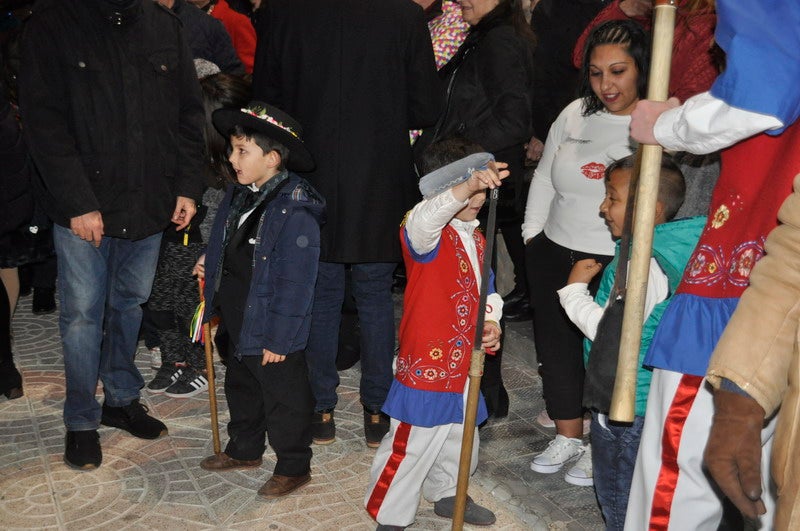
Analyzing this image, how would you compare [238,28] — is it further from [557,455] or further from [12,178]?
[557,455]

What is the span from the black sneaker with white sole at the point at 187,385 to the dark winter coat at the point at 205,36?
2.05 m

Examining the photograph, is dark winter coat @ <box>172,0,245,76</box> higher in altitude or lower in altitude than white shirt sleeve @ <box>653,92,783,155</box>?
higher

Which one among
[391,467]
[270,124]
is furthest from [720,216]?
[270,124]

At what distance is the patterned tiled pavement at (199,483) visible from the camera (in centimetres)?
377

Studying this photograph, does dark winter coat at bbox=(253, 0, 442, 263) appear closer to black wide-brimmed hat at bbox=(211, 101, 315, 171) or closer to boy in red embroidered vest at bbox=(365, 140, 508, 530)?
black wide-brimmed hat at bbox=(211, 101, 315, 171)

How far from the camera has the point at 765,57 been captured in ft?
6.86

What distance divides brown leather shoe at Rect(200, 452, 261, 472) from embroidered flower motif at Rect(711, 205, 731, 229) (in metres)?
2.53

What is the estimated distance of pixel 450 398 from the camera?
3.54 metres

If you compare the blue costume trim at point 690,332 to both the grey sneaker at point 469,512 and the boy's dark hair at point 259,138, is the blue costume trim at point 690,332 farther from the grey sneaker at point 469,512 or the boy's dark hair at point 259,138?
the boy's dark hair at point 259,138

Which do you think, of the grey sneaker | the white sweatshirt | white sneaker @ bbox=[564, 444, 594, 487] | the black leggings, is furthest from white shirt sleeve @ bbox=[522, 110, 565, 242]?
the black leggings

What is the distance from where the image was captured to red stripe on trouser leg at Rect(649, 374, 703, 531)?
8.47 feet

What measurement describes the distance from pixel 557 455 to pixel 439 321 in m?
1.16

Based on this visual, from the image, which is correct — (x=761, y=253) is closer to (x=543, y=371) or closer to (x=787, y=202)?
(x=787, y=202)

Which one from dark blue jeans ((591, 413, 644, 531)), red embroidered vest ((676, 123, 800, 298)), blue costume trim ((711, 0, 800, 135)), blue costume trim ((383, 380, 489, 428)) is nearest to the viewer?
blue costume trim ((711, 0, 800, 135))
